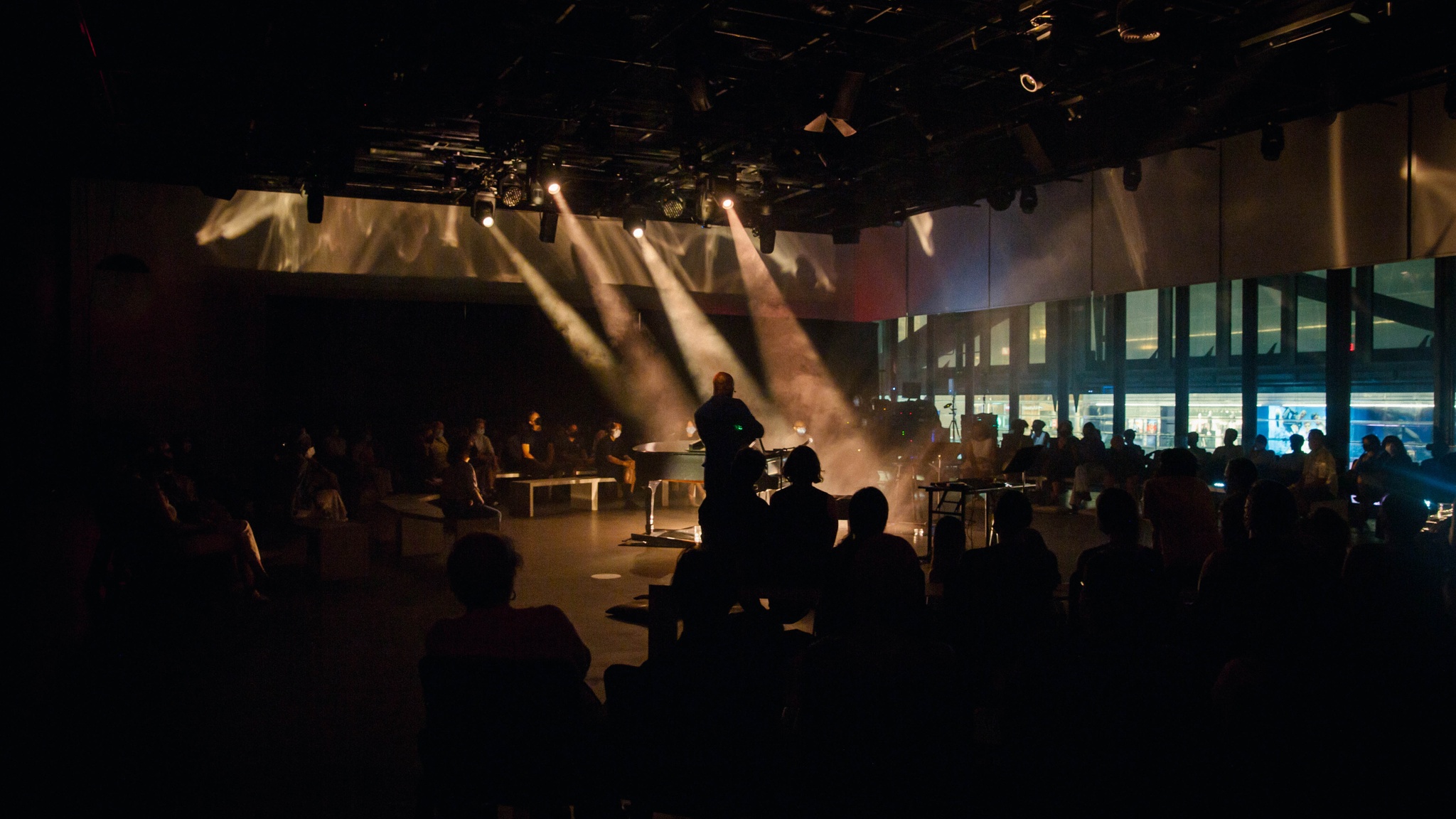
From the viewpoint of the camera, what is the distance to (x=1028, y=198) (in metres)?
10.0

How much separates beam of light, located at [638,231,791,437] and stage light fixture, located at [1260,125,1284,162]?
7882 millimetres

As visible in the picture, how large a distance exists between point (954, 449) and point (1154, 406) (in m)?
2.46

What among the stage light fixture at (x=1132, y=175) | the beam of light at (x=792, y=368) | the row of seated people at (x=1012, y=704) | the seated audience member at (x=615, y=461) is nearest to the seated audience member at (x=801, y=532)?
the row of seated people at (x=1012, y=704)

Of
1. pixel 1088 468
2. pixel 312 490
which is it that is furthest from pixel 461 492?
pixel 1088 468

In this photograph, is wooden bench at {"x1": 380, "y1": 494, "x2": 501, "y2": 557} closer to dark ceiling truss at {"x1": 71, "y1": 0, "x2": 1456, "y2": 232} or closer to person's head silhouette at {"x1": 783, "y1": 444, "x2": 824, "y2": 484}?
dark ceiling truss at {"x1": 71, "y1": 0, "x2": 1456, "y2": 232}

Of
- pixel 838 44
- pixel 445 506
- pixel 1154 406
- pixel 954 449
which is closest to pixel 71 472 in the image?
pixel 445 506

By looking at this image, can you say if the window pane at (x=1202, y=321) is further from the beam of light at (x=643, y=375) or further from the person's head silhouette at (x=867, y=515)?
the person's head silhouette at (x=867, y=515)

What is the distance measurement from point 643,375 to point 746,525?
10604 millimetres

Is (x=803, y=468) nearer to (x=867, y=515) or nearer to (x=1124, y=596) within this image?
(x=867, y=515)

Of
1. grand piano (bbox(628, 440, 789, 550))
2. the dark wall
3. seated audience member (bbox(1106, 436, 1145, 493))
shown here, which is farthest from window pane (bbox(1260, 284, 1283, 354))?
the dark wall

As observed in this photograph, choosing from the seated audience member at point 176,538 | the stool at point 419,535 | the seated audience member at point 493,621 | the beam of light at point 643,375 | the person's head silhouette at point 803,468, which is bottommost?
the stool at point 419,535

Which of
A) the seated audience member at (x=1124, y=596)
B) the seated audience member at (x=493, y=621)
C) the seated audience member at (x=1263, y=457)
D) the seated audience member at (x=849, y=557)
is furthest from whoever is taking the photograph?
the seated audience member at (x=1263, y=457)

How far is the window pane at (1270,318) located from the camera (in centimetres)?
980

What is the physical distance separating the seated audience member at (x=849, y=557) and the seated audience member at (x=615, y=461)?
878cm
